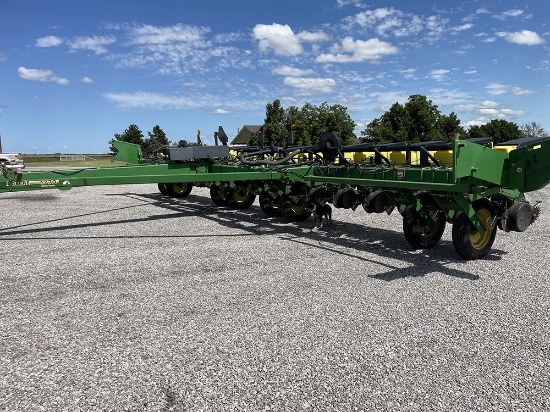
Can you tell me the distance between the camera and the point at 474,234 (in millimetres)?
5996

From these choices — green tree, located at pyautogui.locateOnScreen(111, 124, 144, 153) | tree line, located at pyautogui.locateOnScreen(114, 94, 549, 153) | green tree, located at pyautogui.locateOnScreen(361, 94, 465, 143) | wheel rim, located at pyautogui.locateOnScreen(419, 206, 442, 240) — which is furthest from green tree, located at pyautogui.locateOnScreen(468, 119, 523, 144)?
wheel rim, located at pyautogui.locateOnScreen(419, 206, 442, 240)

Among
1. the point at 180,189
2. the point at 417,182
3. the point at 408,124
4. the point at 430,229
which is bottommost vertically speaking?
the point at 430,229

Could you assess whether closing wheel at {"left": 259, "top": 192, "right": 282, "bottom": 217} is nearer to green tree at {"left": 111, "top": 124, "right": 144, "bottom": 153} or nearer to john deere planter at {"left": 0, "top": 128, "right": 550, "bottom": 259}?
john deere planter at {"left": 0, "top": 128, "right": 550, "bottom": 259}

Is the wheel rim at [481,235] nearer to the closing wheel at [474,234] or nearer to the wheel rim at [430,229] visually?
the closing wheel at [474,234]

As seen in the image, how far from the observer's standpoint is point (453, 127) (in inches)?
1996

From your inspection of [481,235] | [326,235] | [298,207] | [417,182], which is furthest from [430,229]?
[298,207]

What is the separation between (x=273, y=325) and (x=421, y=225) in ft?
11.8

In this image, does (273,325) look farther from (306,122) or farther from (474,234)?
(306,122)

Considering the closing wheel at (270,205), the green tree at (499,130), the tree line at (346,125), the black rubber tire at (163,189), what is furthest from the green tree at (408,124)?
the closing wheel at (270,205)

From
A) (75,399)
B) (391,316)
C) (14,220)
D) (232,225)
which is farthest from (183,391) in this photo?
(14,220)

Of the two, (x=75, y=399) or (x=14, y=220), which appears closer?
(x=75, y=399)

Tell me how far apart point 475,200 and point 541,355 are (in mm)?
2594

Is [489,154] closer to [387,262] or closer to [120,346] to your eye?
[387,262]

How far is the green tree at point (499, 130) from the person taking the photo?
198 ft
